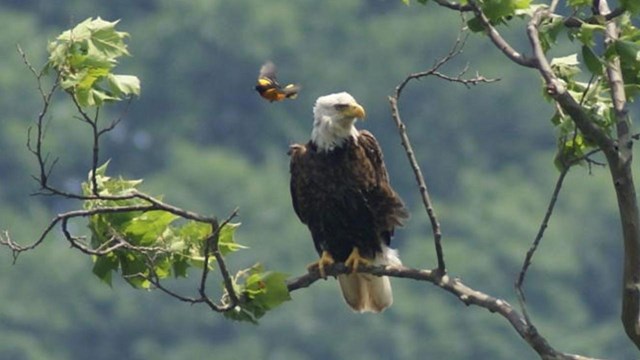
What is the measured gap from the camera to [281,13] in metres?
42.5

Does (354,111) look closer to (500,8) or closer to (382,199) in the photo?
(382,199)

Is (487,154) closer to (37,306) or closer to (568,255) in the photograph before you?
(568,255)

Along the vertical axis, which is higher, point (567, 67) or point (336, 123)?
point (567, 67)

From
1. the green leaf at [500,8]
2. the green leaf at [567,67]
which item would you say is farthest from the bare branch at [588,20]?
the green leaf at [567,67]

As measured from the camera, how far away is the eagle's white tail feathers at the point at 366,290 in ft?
27.6

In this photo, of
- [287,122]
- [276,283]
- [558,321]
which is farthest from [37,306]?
[276,283]

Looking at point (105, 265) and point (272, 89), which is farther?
point (272, 89)

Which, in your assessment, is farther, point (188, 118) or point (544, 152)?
point (188, 118)

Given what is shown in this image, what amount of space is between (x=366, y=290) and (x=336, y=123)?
759mm

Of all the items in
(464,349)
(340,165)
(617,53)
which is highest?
(617,53)

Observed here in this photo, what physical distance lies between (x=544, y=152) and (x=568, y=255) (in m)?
2.62

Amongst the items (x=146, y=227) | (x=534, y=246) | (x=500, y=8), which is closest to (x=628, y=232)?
(x=534, y=246)

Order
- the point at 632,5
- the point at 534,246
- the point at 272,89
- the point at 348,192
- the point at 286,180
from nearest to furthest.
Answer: the point at 632,5, the point at 534,246, the point at 272,89, the point at 348,192, the point at 286,180

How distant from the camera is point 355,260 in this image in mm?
8086
